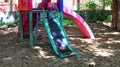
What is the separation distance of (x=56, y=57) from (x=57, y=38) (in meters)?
0.72

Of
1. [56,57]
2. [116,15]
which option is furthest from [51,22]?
[116,15]

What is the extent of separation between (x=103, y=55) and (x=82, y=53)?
550 millimetres

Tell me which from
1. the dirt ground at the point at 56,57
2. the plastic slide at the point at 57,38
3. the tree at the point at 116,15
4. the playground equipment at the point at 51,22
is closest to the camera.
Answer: the dirt ground at the point at 56,57

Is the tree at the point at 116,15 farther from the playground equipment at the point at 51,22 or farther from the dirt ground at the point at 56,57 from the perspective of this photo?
the playground equipment at the point at 51,22

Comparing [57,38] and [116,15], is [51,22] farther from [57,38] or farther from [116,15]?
[116,15]

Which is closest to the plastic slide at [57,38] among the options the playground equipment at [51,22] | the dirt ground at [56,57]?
the playground equipment at [51,22]

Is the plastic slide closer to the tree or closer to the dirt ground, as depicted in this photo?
→ the dirt ground

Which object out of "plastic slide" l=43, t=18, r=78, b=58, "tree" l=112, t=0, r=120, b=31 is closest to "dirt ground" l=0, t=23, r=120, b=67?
"plastic slide" l=43, t=18, r=78, b=58

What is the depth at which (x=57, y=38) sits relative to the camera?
7.81 m

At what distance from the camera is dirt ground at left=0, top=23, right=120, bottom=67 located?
6.83 meters

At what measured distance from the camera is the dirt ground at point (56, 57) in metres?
6.83

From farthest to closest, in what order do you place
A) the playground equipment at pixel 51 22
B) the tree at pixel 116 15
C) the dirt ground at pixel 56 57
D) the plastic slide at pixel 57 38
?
the tree at pixel 116 15 → the playground equipment at pixel 51 22 → the plastic slide at pixel 57 38 → the dirt ground at pixel 56 57

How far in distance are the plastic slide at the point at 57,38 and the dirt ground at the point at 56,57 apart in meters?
0.20

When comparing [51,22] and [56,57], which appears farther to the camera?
[51,22]
